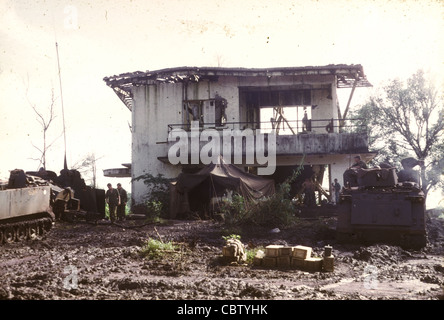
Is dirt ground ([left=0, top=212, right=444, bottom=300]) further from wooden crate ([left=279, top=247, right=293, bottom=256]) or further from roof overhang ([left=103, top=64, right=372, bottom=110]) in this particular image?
roof overhang ([left=103, top=64, right=372, bottom=110])

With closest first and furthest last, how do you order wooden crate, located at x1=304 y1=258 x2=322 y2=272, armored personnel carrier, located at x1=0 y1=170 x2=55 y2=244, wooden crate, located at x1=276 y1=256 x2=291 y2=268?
wooden crate, located at x1=304 y1=258 x2=322 y2=272, wooden crate, located at x1=276 y1=256 x2=291 y2=268, armored personnel carrier, located at x1=0 y1=170 x2=55 y2=244

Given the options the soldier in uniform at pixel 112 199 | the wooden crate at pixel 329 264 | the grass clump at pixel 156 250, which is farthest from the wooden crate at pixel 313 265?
the soldier in uniform at pixel 112 199

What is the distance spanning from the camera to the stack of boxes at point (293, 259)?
7031mm

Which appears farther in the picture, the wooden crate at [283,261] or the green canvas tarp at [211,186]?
the green canvas tarp at [211,186]

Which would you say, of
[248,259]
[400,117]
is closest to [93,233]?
[248,259]

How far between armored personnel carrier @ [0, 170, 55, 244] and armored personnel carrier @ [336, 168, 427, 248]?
25.3 feet

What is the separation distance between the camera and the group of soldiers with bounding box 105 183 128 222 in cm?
1820

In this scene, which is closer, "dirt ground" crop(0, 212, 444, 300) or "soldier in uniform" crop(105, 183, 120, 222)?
"dirt ground" crop(0, 212, 444, 300)

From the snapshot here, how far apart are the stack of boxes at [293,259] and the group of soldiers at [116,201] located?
11.6 meters

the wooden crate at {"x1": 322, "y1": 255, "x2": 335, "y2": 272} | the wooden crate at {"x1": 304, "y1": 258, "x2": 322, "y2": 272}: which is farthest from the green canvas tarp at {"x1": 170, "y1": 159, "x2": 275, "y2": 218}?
the wooden crate at {"x1": 322, "y1": 255, "x2": 335, "y2": 272}

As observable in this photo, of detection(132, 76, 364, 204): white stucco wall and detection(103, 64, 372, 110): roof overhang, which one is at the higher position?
detection(103, 64, 372, 110): roof overhang

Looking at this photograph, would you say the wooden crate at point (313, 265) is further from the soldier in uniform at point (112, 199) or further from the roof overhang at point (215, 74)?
A: the roof overhang at point (215, 74)
